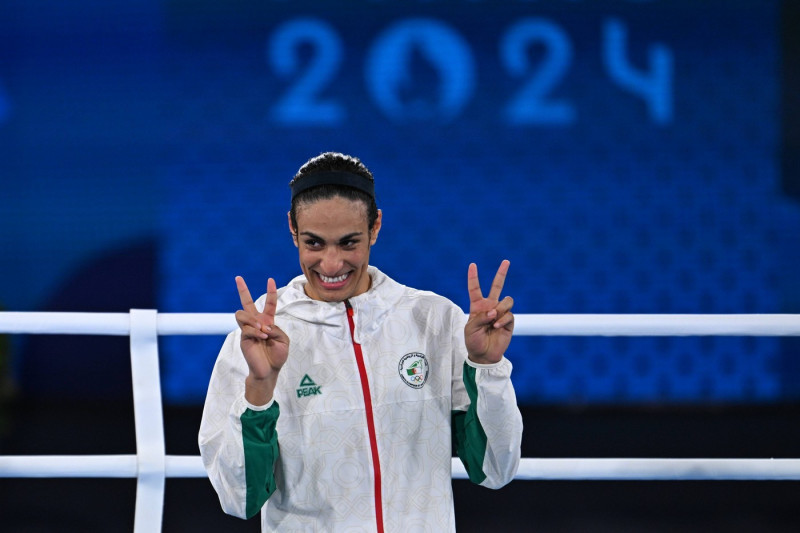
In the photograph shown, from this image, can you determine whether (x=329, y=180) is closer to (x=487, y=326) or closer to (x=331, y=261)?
(x=331, y=261)

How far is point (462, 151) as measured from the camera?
206 inches

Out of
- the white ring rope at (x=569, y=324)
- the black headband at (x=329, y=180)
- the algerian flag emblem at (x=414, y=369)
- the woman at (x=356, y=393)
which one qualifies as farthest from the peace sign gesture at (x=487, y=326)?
the white ring rope at (x=569, y=324)

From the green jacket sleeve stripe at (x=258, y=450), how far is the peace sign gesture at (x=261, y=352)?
26mm

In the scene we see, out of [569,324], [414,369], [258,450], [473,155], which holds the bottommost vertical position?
[258,450]

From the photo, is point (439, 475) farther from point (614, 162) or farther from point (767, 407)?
point (767, 407)

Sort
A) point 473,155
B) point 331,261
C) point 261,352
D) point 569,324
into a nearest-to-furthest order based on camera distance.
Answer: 1. point 261,352
2. point 331,261
3. point 569,324
4. point 473,155

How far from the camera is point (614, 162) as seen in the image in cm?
521

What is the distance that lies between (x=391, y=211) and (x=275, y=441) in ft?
12.6

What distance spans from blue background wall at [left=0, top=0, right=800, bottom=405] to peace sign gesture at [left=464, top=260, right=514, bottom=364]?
372 centimetres

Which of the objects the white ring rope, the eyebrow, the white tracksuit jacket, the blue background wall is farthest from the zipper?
the blue background wall

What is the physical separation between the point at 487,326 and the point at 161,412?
2.95 feet

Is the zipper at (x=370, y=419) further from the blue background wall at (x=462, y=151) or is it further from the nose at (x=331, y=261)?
the blue background wall at (x=462, y=151)

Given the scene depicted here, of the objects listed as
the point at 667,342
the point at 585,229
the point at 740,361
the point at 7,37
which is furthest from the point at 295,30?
the point at 740,361

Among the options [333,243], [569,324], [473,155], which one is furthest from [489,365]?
[473,155]
